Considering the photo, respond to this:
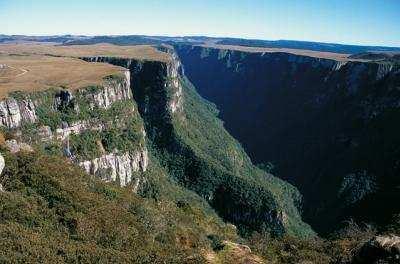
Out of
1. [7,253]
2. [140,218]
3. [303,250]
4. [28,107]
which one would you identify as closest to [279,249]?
[303,250]

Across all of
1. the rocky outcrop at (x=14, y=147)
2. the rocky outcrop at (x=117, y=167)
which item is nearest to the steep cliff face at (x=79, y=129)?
the rocky outcrop at (x=117, y=167)

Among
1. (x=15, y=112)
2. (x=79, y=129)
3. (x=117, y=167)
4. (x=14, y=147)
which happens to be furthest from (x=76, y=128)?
(x=14, y=147)

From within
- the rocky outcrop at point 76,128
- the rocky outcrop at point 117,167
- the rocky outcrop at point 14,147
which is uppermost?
the rocky outcrop at point 14,147

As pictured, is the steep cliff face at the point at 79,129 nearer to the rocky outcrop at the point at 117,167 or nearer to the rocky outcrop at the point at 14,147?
the rocky outcrop at the point at 117,167

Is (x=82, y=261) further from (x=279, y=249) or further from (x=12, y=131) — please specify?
(x=12, y=131)

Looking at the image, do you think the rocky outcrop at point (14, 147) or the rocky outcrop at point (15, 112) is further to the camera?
the rocky outcrop at point (15, 112)

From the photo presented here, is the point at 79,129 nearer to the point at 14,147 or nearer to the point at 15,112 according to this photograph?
the point at 15,112

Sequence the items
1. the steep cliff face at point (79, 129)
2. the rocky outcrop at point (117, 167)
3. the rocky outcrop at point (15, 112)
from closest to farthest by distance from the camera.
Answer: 1. the rocky outcrop at point (15, 112)
2. the steep cliff face at point (79, 129)
3. the rocky outcrop at point (117, 167)

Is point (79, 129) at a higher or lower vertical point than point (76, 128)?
lower

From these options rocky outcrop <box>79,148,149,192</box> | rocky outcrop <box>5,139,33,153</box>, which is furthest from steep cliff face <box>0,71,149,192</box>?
A: rocky outcrop <box>5,139,33,153</box>
